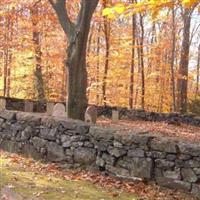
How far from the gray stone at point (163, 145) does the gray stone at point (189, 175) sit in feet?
1.24

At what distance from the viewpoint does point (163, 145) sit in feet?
24.6

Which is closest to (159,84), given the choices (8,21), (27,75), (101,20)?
(101,20)

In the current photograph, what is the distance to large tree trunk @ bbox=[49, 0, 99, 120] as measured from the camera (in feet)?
42.2

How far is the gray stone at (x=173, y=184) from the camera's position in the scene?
284 inches

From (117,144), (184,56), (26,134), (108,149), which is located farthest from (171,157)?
(184,56)

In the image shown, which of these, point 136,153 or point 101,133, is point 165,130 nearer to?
point 101,133

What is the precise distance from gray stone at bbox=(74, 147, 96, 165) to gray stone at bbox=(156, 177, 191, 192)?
1.61 m

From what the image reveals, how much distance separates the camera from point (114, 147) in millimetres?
8234

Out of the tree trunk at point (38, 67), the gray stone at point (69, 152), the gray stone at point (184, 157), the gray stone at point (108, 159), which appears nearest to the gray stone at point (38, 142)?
the gray stone at point (69, 152)

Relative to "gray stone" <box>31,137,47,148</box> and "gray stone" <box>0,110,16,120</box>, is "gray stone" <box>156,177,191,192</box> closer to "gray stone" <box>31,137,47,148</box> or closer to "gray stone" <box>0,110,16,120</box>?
"gray stone" <box>31,137,47,148</box>

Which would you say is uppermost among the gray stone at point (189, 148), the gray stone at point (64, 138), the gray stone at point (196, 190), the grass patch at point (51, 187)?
the gray stone at point (189, 148)

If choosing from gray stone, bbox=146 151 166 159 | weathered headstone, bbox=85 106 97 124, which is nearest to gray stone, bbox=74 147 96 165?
gray stone, bbox=146 151 166 159

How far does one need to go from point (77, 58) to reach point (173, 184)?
A: 6.43 metres

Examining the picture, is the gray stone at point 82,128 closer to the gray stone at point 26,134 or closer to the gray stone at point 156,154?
the gray stone at point 156,154
